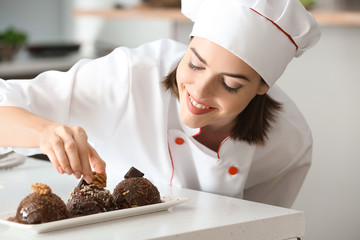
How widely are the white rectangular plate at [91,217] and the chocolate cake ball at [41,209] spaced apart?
0.07ft

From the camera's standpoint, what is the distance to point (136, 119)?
173 centimetres

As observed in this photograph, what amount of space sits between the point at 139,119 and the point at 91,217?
62cm

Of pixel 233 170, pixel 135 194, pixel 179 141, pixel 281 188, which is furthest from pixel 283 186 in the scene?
pixel 135 194

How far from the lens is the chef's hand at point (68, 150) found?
1233 mm

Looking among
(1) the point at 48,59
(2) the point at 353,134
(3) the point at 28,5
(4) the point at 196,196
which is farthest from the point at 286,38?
(3) the point at 28,5

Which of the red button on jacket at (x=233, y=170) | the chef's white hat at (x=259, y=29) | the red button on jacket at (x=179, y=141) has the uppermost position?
the chef's white hat at (x=259, y=29)

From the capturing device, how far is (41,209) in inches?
44.3

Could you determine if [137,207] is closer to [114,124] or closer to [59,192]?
[59,192]

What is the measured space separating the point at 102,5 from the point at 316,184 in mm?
2929

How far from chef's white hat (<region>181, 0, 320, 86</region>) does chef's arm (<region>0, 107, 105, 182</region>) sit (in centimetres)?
41

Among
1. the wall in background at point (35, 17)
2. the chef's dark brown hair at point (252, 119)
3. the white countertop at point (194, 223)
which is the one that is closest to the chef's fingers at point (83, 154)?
the white countertop at point (194, 223)

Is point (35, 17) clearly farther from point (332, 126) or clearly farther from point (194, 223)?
point (194, 223)

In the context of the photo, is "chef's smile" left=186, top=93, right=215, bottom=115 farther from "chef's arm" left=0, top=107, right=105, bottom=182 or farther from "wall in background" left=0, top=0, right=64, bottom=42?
"wall in background" left=0, top=0, right=64, bottom=42

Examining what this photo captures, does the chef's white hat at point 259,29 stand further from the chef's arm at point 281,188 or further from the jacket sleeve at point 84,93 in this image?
the chef's arm at point 281,188
